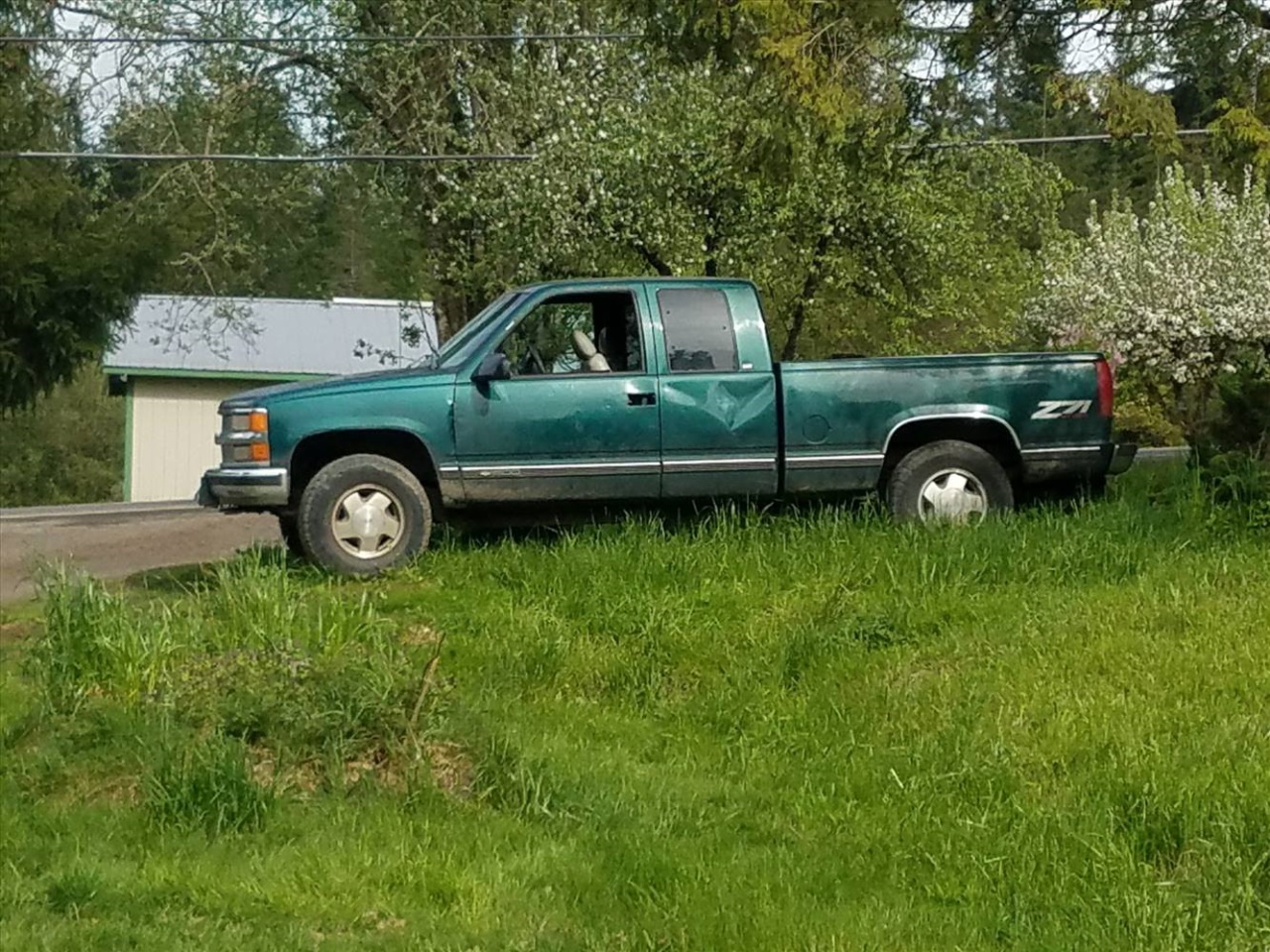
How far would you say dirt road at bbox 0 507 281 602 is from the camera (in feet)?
44.3

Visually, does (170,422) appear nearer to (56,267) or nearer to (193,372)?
(193,372)

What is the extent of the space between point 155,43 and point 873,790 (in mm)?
17233

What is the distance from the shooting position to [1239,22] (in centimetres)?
1037

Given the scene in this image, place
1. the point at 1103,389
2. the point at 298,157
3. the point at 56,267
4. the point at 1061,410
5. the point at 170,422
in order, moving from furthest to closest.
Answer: the point at 170,422
the point at 56,267
the point at 298,157
the point at 1103,389
the point at 1061,410

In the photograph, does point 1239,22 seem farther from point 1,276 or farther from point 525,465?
point 1,276

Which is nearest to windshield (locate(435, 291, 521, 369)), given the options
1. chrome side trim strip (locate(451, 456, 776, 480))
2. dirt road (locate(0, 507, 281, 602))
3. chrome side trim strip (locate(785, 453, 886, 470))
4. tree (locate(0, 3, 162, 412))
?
chrome side trim strip (locate(451, 456, 776, 480))

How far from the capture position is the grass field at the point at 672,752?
499 centimetres

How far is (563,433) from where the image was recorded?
33.4 ft

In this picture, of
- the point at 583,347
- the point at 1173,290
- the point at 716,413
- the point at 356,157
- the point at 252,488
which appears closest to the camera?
the point at 252,488

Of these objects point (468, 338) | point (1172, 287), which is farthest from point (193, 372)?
point (468, 338)

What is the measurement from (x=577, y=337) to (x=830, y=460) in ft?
6.14

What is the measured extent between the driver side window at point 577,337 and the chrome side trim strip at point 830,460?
3.98 feet

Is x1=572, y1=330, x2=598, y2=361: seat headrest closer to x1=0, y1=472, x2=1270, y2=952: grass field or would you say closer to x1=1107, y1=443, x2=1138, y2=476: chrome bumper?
x1=0, y1=472, x2=1270, y2=952: grass field

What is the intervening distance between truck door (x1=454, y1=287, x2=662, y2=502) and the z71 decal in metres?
2.59
